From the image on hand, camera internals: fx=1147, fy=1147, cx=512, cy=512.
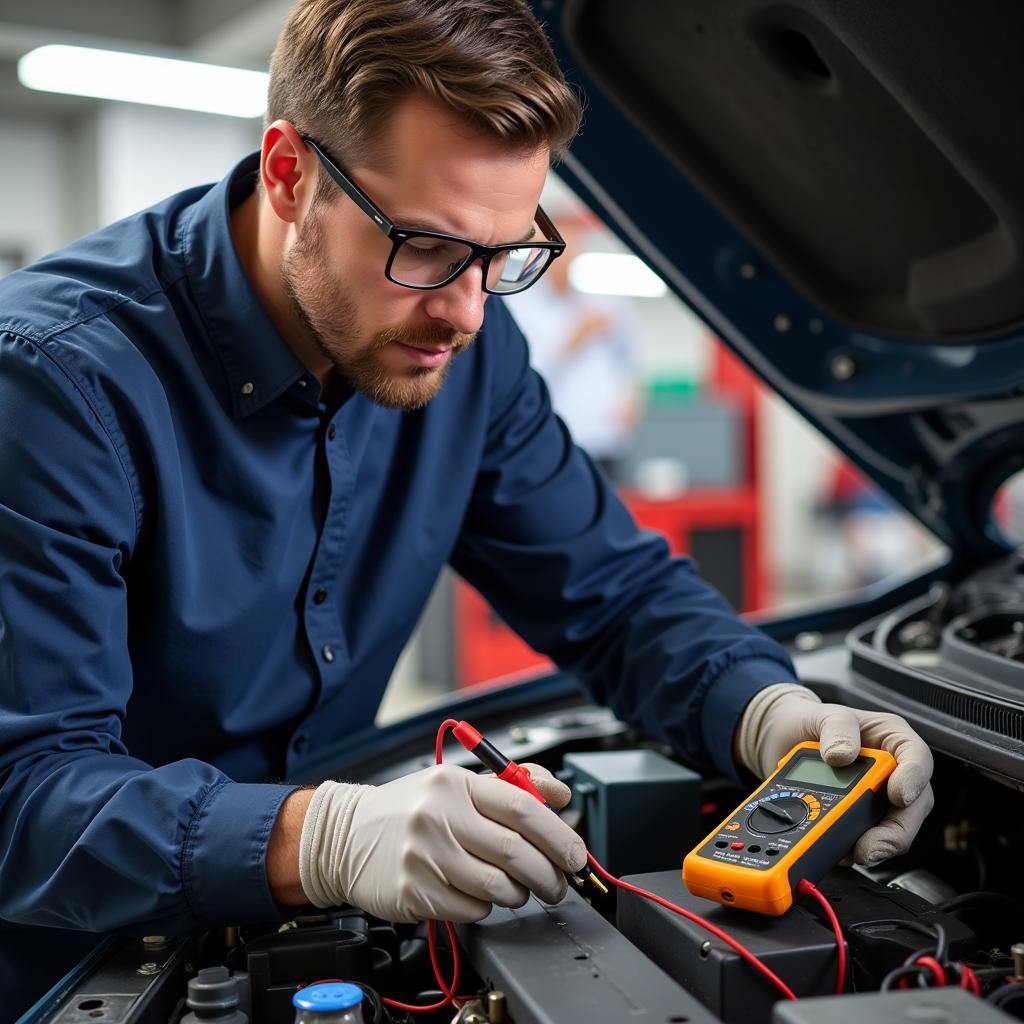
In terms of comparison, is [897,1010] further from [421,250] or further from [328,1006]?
[421,250]

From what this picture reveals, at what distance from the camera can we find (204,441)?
1.19 metres

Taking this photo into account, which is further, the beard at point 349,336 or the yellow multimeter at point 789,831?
the beard at point 349,336

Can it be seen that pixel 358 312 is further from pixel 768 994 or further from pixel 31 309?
pixel 768 994

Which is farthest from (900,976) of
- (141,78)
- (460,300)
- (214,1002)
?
(141,78)

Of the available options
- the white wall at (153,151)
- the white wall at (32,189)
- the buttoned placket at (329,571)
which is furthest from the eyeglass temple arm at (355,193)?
the white wall at (32,189)

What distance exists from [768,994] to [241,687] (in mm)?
653

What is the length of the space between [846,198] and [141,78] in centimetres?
415

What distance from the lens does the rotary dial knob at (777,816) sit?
91cm

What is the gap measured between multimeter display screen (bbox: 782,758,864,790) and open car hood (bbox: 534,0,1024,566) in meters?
0.55

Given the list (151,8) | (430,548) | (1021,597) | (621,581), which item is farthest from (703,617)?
(151,8)

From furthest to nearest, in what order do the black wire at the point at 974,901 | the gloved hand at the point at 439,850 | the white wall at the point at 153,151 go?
the white wall at the point at 153,151
the black wire at the point at 974,901
the gloved hand at the point at 439,850

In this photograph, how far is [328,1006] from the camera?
0.75 m

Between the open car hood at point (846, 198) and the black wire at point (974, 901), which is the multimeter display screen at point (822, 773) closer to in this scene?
the black wire at point (974, 901)

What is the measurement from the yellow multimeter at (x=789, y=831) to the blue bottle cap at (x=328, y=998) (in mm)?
262
